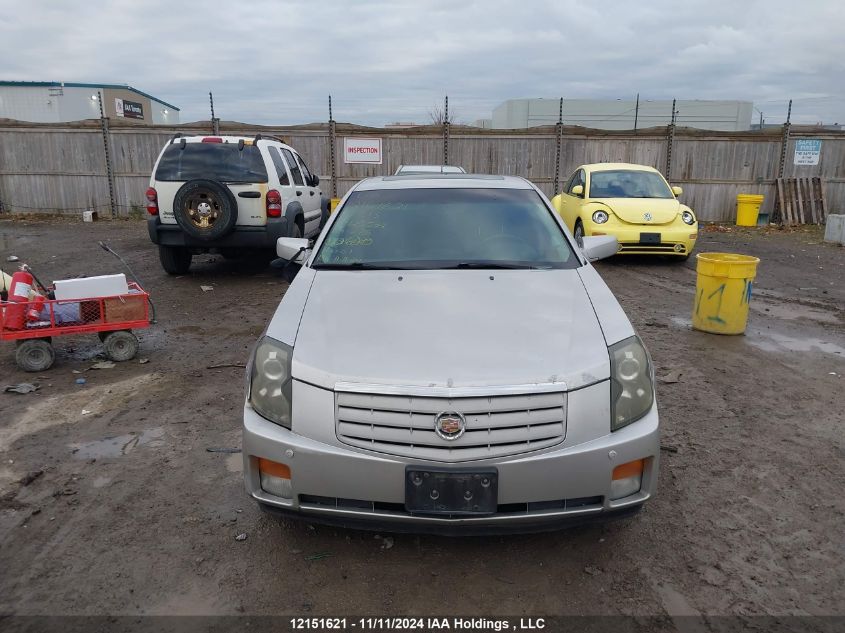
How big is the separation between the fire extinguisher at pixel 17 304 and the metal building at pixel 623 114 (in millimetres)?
33508

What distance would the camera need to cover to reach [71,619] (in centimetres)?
244

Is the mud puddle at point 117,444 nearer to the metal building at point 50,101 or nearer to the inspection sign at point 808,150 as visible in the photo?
the inspection sign at point 808,150

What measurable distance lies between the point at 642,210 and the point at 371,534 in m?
8.48

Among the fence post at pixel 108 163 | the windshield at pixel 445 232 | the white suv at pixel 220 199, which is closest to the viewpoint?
the windshield at pixel 445 232

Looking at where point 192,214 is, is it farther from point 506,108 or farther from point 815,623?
point 506,108

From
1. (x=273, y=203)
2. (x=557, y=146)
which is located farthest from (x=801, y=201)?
(x=273, y=203)

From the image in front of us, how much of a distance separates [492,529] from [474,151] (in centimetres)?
1522

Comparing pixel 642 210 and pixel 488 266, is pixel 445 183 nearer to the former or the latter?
pixel 488 266

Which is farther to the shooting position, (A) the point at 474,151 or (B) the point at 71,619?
(A) the point at 474,151

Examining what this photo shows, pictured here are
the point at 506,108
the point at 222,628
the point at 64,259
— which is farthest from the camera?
the point at 506,108

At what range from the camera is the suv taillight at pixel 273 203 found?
8.41 m

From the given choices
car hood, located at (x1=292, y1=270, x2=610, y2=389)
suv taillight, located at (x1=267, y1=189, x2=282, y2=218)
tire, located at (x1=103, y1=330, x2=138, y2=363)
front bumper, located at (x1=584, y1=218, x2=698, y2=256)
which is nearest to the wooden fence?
front bumper, located at (x1=584, y1=218, x2=698, y2=256)

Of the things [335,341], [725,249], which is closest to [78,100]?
[725,249]

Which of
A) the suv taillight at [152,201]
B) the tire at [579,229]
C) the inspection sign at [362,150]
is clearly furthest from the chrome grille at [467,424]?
the inspection sign at [362,150]
